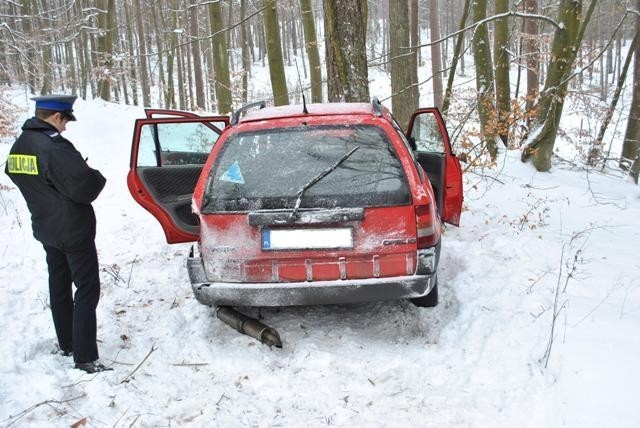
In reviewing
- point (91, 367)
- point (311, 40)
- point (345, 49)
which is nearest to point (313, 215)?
point (91, 367)

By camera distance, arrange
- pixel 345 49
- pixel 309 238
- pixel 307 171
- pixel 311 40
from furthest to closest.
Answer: pixel 311 40 < pixel 345 49 < pixel 307 171 < pixel 309 238

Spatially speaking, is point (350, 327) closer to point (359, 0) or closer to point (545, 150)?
point (359, 0)

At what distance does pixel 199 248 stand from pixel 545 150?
8069 mm

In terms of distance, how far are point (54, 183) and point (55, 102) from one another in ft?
1.77

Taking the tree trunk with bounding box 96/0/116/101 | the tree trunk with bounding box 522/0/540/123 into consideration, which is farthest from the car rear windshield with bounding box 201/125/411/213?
the tree trunk with bounding box 96/0/116/101

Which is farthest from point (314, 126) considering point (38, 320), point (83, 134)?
point (83, 134)

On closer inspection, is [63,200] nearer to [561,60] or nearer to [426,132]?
[426,132]

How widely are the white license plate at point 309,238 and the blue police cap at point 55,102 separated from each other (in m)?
1.54

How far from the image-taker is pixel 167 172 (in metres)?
5.25

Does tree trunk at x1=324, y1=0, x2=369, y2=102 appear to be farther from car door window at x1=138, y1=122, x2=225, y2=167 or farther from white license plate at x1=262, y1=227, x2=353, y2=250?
white license plate at x1=262, y1=227, x2=353, y2=250

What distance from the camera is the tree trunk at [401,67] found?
10531mm

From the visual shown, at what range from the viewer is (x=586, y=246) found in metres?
5.57

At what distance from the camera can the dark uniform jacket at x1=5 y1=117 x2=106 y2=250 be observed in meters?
3.23

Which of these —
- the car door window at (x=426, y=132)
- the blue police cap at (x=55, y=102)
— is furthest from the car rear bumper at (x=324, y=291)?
the car door window at (x=426, y=132)
